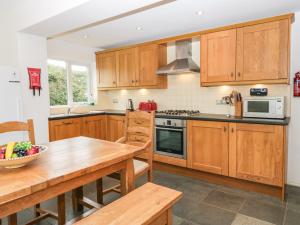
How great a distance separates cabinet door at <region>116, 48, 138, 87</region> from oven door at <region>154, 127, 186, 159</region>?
1186 mm

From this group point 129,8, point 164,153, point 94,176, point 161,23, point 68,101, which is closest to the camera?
point 94,176

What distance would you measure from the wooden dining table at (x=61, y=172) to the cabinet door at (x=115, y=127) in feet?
6.65

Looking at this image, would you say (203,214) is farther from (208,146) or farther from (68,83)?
(68,83)

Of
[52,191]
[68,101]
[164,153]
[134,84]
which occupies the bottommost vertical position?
[164,153]

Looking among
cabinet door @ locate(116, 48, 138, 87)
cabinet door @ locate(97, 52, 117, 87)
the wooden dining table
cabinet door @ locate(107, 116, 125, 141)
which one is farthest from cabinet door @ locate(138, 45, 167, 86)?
the wooden dining table

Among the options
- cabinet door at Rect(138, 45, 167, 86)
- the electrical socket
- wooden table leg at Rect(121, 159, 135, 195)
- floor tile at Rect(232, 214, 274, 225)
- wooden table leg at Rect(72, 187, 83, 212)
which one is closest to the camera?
wooden table leg at Rect(121, 159, 135, 195)

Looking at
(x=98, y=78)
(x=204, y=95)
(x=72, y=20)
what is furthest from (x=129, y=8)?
(x=98, y=78)

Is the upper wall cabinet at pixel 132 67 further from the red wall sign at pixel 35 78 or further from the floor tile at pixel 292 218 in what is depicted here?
the floor tile at pixel 292 218

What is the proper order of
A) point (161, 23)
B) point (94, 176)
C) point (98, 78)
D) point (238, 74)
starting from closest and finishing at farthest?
point (94, 176)
point (238, 74)
point (161, 23)
point (98, 78)

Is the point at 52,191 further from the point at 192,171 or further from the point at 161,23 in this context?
the point at 161,23

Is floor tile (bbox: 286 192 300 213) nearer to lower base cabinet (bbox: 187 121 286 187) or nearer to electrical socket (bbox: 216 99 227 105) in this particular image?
lower base cabinet (bbox: 187 121 286 187)

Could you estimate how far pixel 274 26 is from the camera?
8.62ft

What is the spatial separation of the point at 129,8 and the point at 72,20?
80 cm

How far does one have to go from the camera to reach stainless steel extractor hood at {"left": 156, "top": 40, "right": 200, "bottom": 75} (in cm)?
335
